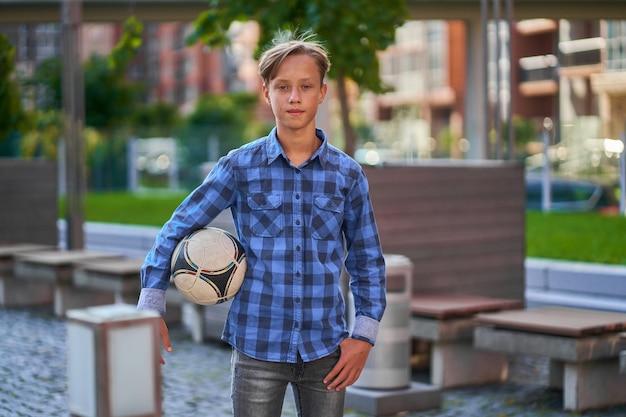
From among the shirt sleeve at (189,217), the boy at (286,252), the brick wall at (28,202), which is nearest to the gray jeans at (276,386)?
the boy at (286,252)

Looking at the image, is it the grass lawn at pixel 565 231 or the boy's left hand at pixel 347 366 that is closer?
the boy's left hand at pixel 347 366

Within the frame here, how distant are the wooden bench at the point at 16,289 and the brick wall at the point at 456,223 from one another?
5202 mm

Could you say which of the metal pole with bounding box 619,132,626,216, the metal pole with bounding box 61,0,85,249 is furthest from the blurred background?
the metal pole with bounding box 619,132,626,216

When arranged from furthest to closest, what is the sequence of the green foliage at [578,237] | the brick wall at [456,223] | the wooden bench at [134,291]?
the green foliage at [578,237] < the wooden bench at [134,291] < the brick wall at [456,223]

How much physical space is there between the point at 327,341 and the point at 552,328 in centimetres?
372

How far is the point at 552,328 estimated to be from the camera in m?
7.14

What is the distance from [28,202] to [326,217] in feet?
36.1

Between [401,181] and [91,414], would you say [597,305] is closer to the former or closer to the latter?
[401,181]

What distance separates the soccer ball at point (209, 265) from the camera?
3699 millimetres

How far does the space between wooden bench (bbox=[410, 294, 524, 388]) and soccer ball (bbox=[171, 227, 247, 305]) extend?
14.0 ft

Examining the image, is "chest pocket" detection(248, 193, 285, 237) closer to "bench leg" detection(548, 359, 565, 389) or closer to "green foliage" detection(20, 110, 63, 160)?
"bench leg" detection(548, 359, 565, 389)

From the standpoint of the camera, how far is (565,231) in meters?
15.7

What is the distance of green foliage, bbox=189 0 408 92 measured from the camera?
1106cm

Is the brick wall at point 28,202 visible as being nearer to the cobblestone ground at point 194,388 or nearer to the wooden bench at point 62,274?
the wooden bench at point 62,274
